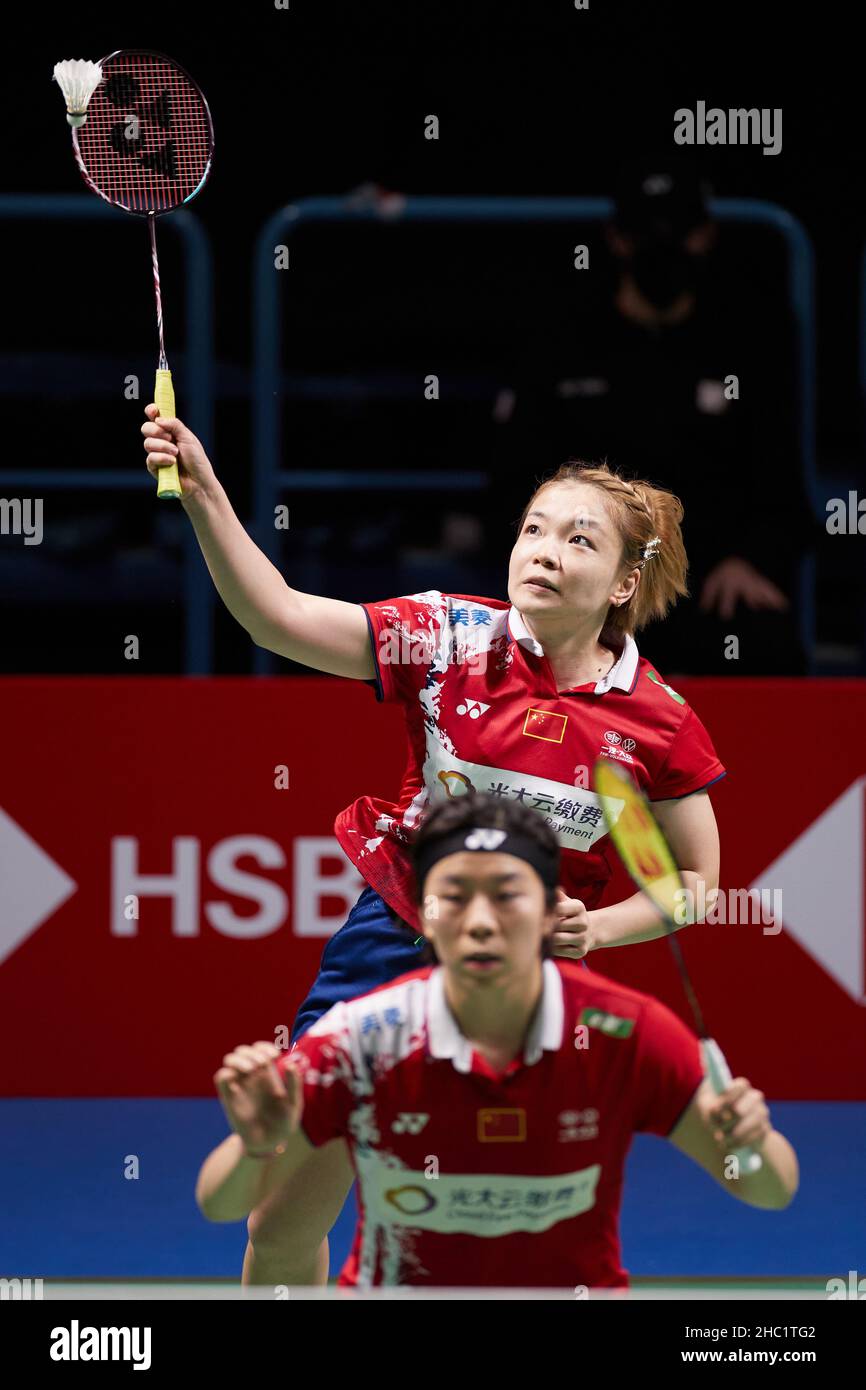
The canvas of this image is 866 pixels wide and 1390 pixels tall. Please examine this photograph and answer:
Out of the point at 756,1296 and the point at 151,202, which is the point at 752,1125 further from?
the point at 151,202

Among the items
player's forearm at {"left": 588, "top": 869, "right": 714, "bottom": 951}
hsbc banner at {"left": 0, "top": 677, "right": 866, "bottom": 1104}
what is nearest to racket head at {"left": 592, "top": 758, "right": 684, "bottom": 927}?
player's forearm at {"left": 588, "top": 869, "right": 714, "bottom": 951}

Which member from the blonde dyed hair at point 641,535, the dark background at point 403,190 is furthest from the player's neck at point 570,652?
the dark background at point 403,190

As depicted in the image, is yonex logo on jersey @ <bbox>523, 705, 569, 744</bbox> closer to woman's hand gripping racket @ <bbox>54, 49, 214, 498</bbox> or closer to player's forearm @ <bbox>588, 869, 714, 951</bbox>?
player's forearm @ <bbox>588, 869, 714, 951</bbox>

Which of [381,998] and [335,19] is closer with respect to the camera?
[381,998]

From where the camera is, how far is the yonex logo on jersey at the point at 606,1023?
99.5 inches

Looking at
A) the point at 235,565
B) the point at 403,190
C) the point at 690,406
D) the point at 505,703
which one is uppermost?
the point at 403,190

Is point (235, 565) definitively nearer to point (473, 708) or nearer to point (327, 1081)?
point (473, 708)

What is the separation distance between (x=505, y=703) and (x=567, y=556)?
254 millimetres

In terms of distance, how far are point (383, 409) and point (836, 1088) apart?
3.10m

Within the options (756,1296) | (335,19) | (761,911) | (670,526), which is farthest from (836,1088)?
(335,19)

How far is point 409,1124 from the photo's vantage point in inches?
99.0

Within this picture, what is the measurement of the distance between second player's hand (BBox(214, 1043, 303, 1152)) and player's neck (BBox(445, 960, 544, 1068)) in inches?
9.0

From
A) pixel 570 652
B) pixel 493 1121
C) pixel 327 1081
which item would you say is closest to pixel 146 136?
pixel 570 652

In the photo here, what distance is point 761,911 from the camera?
17.0ft
